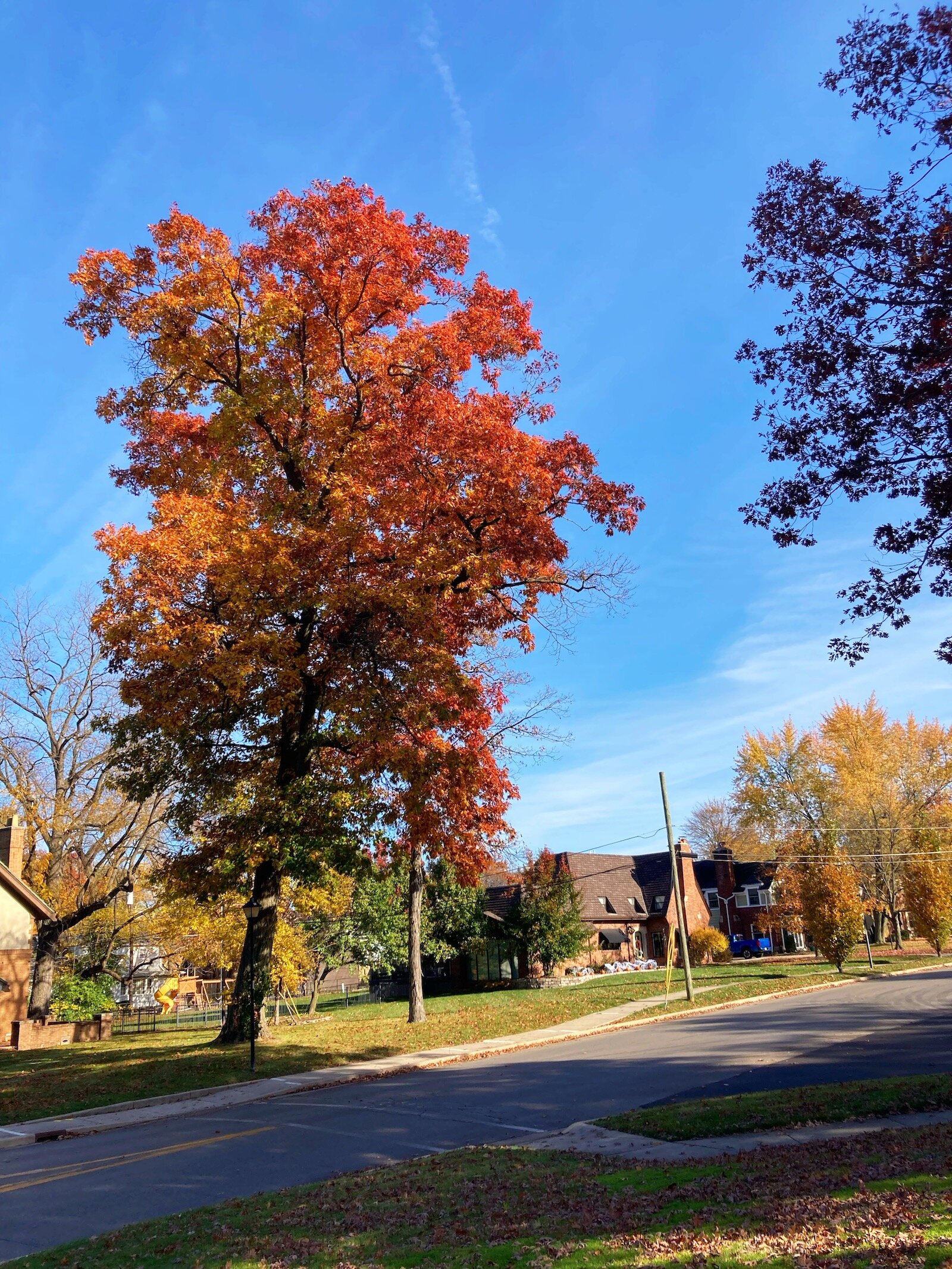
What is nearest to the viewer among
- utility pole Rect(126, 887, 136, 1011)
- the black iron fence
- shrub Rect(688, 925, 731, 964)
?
utility pole Rect(126, 887, 136, 1011)

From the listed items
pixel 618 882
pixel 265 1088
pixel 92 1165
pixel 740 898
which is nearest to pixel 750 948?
pixel 740 898

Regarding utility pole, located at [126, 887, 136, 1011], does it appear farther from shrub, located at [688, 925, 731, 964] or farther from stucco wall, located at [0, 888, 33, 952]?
shrub, located at [688, 925, 731, 964]

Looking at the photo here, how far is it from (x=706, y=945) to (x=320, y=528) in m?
38.8

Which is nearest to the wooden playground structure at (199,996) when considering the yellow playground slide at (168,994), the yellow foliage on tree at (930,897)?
the yellow playground slide at (168,994)

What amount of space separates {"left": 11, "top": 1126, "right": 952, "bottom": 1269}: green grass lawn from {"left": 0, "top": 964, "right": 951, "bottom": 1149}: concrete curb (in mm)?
3369

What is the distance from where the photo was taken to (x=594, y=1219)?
6402mm

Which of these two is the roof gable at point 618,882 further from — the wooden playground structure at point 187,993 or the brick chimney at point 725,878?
the wooden playground structure at point 187,993

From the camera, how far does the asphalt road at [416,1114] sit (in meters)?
9.03

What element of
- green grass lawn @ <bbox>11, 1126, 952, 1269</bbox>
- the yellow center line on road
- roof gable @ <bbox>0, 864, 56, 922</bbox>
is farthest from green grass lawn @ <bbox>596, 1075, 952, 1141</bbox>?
roof gable @ <bbox>0, 864, 56, 922</bbox>

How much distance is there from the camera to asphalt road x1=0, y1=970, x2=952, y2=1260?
903 centimetres

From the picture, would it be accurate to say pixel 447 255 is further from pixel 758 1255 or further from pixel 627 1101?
pixel 758 1255

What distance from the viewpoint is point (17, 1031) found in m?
27.7

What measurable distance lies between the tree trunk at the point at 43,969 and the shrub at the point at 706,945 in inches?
1199

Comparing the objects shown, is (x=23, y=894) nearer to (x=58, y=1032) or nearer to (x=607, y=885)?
(x=58, y=1032)
